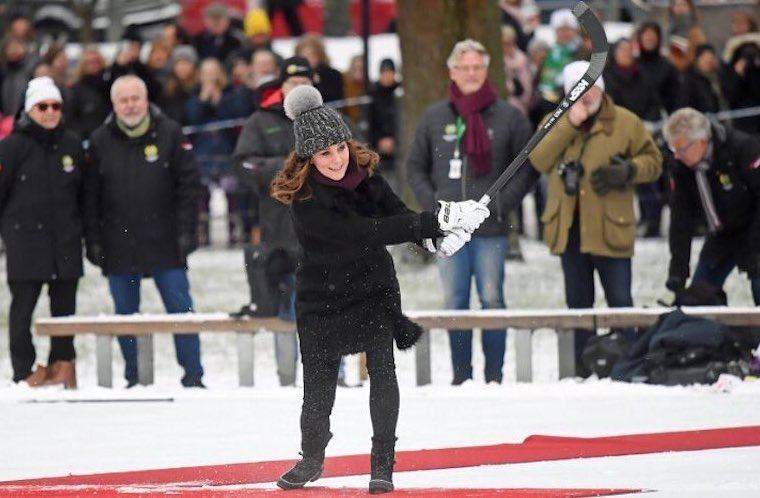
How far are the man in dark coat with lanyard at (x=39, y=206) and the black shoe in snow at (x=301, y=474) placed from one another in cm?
387

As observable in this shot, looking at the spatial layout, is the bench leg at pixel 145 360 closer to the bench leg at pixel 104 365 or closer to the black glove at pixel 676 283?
the bench leg at pixel 104 365

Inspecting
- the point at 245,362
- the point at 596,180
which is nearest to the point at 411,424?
the point at 245,362

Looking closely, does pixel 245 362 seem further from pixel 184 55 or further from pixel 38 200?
pixel 184 55

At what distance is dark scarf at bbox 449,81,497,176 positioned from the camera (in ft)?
36.8

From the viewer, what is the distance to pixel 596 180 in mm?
11148

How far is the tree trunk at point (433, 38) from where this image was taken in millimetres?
16281

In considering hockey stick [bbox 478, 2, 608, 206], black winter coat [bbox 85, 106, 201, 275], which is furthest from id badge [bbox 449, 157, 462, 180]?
hockey stick [bbox 478, 2, 608, 206]

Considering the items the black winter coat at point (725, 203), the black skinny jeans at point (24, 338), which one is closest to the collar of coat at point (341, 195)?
the black winter coat at point (725, 203)

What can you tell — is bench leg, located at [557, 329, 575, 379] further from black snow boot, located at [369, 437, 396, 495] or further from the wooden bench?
black snow boot, located at [369, 437, 396, 495]

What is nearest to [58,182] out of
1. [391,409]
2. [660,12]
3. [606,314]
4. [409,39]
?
[606,314]

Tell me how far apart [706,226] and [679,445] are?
287 centimetres

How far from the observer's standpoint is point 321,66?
55.7 ft

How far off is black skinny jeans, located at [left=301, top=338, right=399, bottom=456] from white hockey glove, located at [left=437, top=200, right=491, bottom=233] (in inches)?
24.1

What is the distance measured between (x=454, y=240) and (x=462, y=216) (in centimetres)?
13
